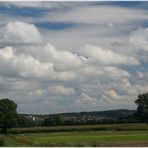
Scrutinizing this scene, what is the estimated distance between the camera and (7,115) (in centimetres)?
4069

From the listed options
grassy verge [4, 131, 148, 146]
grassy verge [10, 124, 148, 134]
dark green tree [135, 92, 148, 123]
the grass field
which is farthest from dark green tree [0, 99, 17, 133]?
dark green tree [135, 92, 148, 123]

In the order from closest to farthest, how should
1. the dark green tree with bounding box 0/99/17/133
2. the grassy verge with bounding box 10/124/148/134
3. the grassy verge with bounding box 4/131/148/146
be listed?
the grassy verge with bounding box 4/131/148/146
the dark green tree with bounding box 0/99/17/133
the grassy verge with bounding box 10/124/148/134

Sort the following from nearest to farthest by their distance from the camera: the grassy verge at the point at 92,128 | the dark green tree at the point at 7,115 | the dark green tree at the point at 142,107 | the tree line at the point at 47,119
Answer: the dark green tree at the point at 7,115
the tree line at the point at 47,119
the dark green tree at the point at 142,107
the grassy verge at the point at 92,128

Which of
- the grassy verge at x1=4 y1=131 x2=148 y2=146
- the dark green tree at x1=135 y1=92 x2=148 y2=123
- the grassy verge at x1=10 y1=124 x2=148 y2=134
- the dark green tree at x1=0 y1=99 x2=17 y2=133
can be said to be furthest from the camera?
the grassy verge at x1=10 y1=124 x2=148 y2=134

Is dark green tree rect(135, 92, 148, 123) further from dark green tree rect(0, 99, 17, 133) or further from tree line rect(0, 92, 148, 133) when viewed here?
dark green tree rect(0, 99, 17, 133)

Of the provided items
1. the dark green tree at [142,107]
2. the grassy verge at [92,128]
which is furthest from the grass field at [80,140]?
the dark green tree at [142,107]

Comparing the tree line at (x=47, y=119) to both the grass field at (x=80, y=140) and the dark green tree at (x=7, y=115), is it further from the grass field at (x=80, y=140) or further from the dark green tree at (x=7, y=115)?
the grass field at (x=80, y=140)

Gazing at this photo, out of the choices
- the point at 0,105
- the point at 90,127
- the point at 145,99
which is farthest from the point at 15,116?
the point at 90,127

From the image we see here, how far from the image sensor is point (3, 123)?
4266 cm

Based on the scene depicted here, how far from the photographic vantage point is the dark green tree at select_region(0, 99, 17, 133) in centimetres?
3759

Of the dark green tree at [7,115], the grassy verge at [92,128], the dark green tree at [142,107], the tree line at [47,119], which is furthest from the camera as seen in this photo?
the grassy verge at [92,128]

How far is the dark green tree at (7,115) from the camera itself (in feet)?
123

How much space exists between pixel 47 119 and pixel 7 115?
26.6ft

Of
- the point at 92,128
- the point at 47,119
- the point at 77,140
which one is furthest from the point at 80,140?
the point at 92,128
